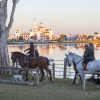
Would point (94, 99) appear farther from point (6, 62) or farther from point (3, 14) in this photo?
point (3, 14)

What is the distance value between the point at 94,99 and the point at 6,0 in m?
9.21

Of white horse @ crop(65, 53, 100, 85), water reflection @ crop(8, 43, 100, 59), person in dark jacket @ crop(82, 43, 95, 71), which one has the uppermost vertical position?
person in dark jacket @ crop(82, 43, 95, 71)

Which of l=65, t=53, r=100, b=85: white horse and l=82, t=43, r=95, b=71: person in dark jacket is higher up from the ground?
l=82, t=43, r=95, b=71: person in dark jacket

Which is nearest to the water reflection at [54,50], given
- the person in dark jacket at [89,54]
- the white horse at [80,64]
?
the white horse at [80,64]

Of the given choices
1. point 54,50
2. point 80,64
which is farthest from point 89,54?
point 54,50

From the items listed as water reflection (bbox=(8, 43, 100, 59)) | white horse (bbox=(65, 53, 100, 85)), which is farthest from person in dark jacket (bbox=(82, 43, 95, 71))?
water reflection (bbox=(8, 43, 100, 59))

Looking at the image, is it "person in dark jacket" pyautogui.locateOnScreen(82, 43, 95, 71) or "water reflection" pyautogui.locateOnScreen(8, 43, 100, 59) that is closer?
"person in dark jacket" pyautogui.locateOnScreen(82, 43, 95, 71)

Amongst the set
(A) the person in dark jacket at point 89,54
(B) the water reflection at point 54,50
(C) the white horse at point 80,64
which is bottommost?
(B) the water reflection at point 54,50

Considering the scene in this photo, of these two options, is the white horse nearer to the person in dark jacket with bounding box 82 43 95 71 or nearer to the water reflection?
the person in dark jacket with bounding box 82 43 95 71

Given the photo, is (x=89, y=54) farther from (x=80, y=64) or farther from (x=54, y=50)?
(x=54, y=50)

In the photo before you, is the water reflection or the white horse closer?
the white horse

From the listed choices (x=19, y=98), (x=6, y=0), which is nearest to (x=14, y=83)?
(x=19, y=98)

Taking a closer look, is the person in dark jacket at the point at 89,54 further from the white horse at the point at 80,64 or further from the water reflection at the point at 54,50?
the water reflection at the point at 54,50

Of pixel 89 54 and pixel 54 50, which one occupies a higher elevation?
pixel 89 54
